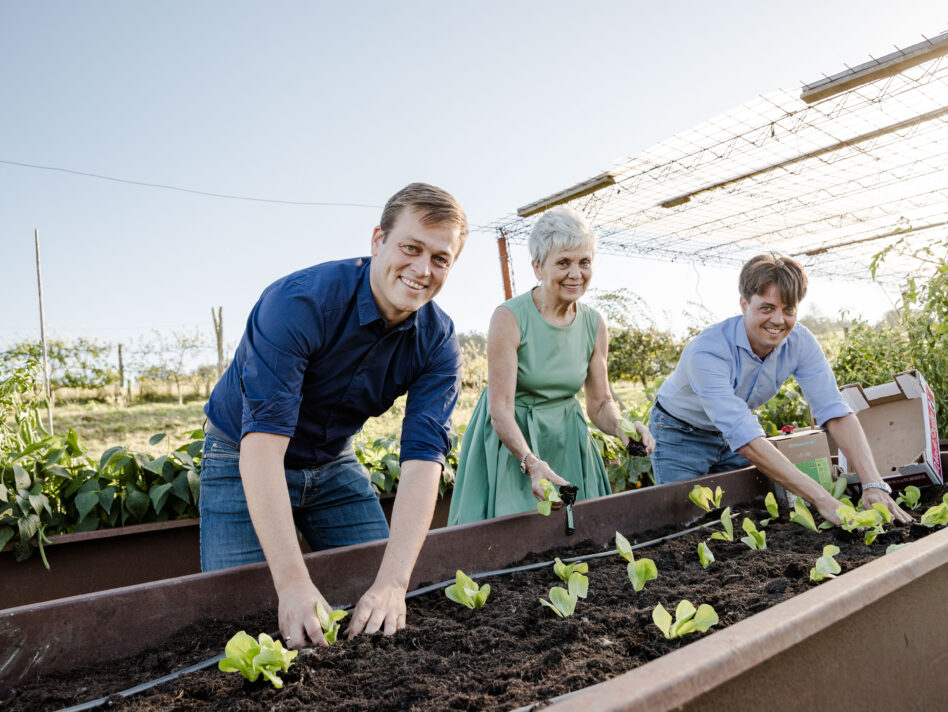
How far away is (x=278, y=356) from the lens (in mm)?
1228

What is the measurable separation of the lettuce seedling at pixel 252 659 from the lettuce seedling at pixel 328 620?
15cm

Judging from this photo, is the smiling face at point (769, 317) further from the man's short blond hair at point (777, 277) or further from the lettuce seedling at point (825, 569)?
the lettuce seedling at point (825, 569)

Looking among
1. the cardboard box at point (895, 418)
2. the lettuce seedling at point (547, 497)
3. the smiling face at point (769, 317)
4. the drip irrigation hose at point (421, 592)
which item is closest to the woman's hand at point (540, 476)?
the lettuce seedling at point (547, 497)

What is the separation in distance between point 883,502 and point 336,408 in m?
1.53

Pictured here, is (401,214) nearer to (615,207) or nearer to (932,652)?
(932,652)

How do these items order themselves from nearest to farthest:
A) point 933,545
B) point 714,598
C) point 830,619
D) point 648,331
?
point 830,619 < point 933,545 < point 714,598 < point 648,331

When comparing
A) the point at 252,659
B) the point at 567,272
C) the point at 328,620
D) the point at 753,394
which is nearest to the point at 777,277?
the point at 753,394

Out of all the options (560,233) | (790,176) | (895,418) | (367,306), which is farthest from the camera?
(790,176)

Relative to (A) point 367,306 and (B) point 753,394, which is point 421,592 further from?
(B) point 753,394

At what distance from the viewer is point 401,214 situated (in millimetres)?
1363

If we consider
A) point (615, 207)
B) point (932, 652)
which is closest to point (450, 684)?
point (932, 652)

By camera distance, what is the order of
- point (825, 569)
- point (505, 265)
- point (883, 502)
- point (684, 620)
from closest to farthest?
point (684, 620) → point (825, 569) → point (883, 502) → point (505, 265)

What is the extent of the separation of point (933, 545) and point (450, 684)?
79 cm

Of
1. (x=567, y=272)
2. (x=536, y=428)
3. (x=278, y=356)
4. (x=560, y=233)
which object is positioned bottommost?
(x=536, y=428)
